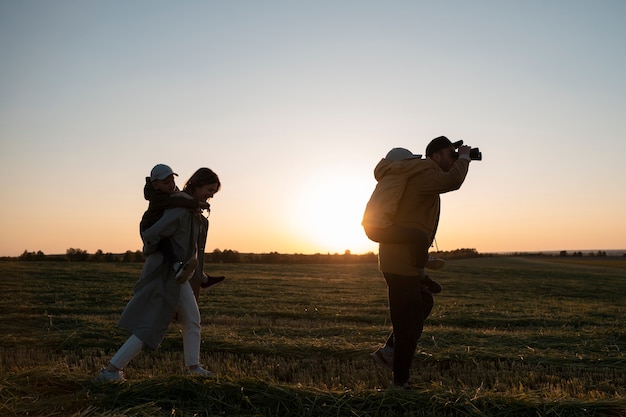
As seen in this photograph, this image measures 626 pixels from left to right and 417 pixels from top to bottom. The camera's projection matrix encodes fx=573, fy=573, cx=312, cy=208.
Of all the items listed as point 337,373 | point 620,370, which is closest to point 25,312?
point 337,373

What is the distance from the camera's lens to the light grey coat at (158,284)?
5012 millimetres

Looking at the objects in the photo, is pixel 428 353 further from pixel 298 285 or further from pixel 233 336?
pixel 298 285

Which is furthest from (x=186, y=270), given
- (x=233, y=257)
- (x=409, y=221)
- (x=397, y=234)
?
(x=233, y=257)

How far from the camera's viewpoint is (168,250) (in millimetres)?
5105

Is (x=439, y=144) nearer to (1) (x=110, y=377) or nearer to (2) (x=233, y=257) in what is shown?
(1) (x=110, y=377)

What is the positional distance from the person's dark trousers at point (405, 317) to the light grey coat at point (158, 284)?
1855 millimetres

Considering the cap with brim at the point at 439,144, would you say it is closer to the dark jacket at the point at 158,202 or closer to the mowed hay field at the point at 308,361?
the mowed hay field at the point at 308,361

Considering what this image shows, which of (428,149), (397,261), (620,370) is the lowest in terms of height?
(620,370)

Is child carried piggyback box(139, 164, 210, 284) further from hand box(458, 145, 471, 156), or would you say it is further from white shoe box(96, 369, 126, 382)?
hand box(458, 145, 471, 156)

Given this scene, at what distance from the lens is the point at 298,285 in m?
20.2

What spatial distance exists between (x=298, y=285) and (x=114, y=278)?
6729 mm

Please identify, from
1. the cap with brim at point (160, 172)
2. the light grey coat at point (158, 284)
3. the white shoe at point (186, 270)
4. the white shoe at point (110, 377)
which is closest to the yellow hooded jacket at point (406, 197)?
the white shoe at point (186, 270)

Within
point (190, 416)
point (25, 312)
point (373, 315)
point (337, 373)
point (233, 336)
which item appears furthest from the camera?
point (373, 315)

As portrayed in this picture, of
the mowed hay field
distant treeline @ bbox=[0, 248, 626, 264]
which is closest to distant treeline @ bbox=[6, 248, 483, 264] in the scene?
distant treeline @ bbox=[0, 248, 626, 264]
